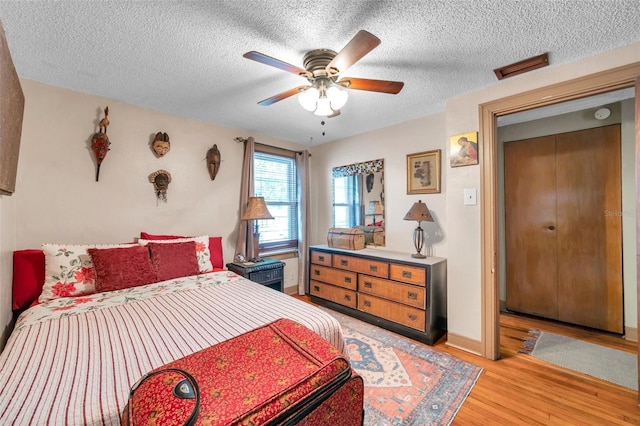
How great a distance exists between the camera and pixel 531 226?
3.06 metres

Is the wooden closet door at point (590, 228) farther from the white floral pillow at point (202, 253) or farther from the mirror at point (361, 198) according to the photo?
the white floral pillow at point (202, 253)

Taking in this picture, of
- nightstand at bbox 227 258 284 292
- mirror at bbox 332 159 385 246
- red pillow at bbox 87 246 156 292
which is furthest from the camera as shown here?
mirror at bbox 332 159 385 246

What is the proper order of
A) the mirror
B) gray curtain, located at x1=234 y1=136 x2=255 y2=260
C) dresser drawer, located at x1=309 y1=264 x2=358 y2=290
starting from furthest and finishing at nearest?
the mirror → gray curtain, located at x1=234 y1=136 x2=255 y2=260 → dresser drawer, located at x1=309 y1=264 x2=358 y2=290

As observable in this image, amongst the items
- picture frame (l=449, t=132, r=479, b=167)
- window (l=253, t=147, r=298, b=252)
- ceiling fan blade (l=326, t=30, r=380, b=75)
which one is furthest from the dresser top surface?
ceiling fan blade (l=326, t=30, r=380, b=75)

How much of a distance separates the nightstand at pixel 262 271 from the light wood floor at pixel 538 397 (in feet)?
6.39

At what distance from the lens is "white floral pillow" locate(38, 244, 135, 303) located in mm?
1838

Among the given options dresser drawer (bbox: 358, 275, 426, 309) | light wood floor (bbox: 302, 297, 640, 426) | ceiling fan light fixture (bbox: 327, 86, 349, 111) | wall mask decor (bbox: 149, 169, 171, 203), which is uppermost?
ceiling fan light fixture (bbox: 327, 86, 349, 111)

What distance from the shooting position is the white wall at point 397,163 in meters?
2.86

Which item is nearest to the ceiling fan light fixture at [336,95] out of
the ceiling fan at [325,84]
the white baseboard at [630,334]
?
the ceiling fan at [325,84]

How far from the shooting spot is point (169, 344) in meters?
1.22

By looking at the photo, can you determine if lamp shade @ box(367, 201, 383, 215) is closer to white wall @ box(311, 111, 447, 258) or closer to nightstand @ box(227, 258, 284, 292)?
white wall @ box(311, 111, 447, 258)

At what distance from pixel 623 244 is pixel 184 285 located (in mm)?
4198

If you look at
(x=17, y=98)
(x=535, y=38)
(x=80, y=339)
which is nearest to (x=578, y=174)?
(x=535, y=38)

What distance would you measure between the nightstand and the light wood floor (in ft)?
6.39
